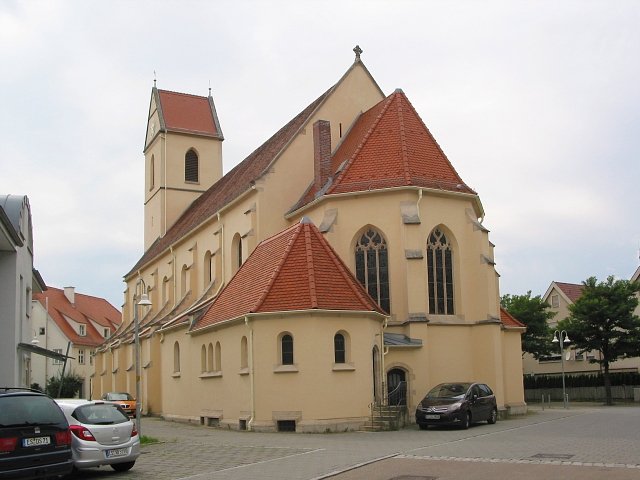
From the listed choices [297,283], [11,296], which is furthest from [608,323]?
[11,296]

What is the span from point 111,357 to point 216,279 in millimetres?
16373

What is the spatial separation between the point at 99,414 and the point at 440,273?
1747cm

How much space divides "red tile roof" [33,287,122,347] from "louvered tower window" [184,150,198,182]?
69.0 feet

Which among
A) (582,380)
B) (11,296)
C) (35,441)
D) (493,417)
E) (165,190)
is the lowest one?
(582,380)

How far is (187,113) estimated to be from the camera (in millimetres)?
54500

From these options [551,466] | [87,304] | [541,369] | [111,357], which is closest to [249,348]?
[551,466]

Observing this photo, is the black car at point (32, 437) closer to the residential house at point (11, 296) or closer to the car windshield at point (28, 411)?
the car windshield at point (28, 411)

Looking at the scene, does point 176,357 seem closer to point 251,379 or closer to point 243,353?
point 243,353

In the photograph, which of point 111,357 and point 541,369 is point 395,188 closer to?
point 111,357

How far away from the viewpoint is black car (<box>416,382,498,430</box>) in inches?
914

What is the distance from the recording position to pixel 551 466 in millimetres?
13625

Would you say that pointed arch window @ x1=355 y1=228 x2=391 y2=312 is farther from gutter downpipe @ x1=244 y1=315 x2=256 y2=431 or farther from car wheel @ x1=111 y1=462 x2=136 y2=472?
car wheel @ x1=111 y1=462 x2=136 y2=472

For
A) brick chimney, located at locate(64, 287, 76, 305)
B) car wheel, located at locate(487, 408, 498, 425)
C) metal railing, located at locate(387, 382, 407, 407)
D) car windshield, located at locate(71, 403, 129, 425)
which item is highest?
brick chimney, located at locate(64, 287, 76, 305)

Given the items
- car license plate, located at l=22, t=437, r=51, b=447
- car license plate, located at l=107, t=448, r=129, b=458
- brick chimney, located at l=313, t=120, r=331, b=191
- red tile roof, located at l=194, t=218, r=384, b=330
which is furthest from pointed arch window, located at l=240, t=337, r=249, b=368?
car license plate, located at l=22, t=437, r=51, b=447
